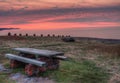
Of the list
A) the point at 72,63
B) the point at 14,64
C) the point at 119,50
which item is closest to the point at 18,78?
the point at 14,64

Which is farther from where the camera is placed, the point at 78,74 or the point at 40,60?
the point at 40,60

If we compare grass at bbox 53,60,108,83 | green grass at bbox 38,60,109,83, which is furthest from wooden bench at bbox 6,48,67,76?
grass at bbox 53,60,108,83

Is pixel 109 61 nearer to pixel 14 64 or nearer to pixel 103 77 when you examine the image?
pixel 103 77

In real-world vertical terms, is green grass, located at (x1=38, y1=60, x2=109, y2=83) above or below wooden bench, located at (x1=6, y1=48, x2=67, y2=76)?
below

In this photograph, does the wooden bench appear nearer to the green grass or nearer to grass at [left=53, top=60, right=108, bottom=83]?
the green grass

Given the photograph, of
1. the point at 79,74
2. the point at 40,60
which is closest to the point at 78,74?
the point at 79,74

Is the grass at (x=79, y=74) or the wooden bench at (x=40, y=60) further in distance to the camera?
the wooden bench at (x=40, y=60)

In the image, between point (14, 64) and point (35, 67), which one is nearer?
point (35, 67)

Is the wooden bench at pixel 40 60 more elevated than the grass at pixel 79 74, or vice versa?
the wooden bench at pixel 40 60

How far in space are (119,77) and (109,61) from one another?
3.70 m

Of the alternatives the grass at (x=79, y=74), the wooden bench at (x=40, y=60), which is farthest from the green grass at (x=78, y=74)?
the wooden bench at (x=40, y=60)

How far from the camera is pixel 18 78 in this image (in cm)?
1318

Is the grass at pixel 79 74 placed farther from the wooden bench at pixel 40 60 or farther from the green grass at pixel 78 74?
the wooden bench at pixel 40 60

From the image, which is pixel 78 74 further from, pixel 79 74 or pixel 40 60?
pixel 40 60
